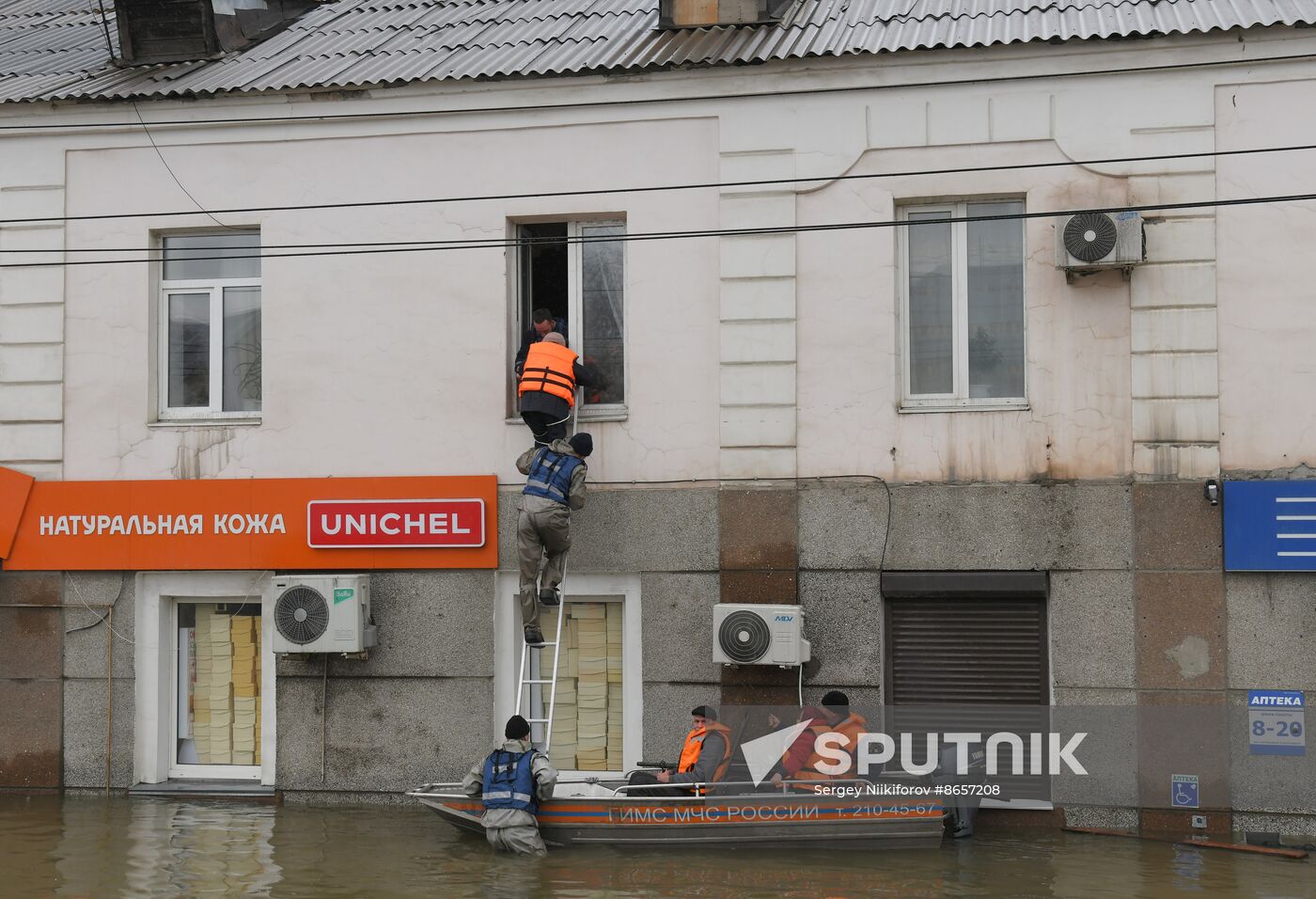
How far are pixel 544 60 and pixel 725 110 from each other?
1.73 meters

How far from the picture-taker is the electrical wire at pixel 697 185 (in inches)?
463

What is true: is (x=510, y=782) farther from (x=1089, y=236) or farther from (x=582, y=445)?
(x=1089, y=236)

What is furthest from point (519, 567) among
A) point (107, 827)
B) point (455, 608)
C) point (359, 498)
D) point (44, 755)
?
point (44, 755)

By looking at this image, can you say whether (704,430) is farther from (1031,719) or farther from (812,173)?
(1031,719)

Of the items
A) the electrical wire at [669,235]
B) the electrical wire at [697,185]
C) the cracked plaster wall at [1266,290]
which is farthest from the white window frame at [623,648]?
the cracked plaster wall at [1266,290]

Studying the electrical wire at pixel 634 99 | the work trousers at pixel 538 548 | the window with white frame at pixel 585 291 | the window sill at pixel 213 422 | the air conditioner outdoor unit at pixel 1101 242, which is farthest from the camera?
the window sill at pixel 213 422

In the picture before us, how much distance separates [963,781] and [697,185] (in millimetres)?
5409

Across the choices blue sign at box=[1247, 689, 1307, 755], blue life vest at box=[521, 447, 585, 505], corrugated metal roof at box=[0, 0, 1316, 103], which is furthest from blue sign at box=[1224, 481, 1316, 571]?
blue life vest at box=[521, 447, 585, 505]

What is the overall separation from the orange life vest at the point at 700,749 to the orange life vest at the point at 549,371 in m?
2.90

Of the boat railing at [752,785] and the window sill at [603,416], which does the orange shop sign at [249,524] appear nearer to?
the window sill at [603,416]

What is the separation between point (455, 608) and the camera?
42.0ft

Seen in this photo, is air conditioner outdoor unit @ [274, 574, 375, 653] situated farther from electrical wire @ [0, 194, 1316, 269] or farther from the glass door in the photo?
electrical wire @ [0, 194, 1316, 269]

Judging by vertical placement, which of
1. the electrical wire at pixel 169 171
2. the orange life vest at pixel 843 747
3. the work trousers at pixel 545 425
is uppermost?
the electrical wire at pixel 169 171

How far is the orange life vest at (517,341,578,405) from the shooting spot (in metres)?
12.1
